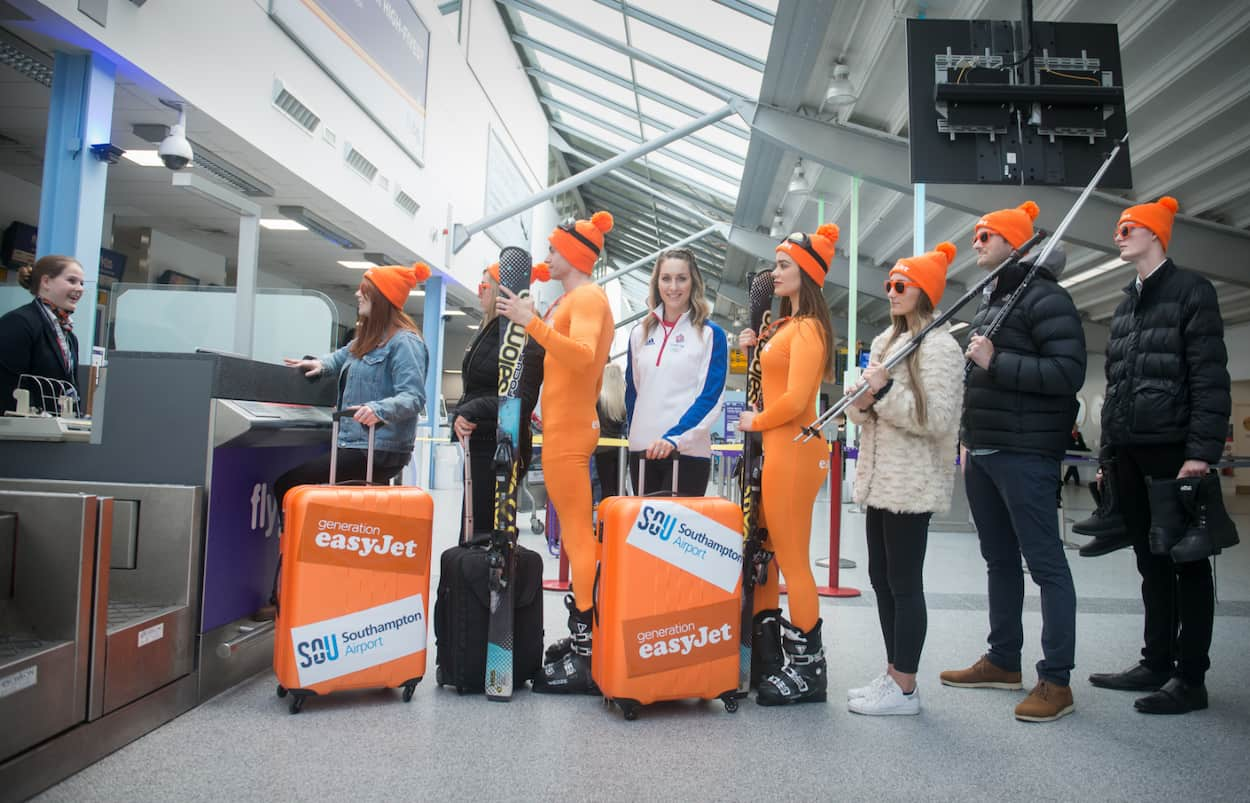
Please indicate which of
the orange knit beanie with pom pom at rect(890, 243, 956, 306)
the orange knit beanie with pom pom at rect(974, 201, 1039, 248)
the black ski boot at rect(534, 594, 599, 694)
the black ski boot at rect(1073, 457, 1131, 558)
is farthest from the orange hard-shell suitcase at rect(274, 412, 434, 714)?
the black ski boot at rect(1073, 457, 1131, 558)

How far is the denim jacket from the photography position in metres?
2.81

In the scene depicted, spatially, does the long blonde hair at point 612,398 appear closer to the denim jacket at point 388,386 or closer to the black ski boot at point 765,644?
the denim jacket at point 388,386

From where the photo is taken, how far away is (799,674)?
2535 millimetres

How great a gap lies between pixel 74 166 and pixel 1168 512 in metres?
5.56

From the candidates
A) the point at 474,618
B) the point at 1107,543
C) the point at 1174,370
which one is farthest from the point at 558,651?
the point at 1174,370

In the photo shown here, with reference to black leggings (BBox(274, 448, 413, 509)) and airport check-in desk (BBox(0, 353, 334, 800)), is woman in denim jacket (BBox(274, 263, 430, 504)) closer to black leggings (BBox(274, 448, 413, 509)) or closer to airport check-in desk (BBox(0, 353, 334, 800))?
black leggings (BBox(274, 448, 413, 509))

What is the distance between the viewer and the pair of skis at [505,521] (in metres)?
2.49

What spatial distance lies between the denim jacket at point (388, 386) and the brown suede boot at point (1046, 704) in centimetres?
214

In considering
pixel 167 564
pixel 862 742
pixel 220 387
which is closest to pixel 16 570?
pixel 167 564

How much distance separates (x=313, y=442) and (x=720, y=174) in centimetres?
1127

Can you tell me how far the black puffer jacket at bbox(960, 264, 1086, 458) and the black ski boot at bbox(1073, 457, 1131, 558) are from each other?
0.35 m

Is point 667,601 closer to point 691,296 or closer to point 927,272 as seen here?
point 691,296

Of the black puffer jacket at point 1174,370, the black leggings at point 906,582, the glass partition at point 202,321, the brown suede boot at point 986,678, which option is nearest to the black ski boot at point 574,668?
the black leggings at point 906,582

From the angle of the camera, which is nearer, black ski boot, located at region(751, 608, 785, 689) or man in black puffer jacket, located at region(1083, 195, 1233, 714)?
man in black puffer jacket, located at region(1083, 195, 1233, 714)
